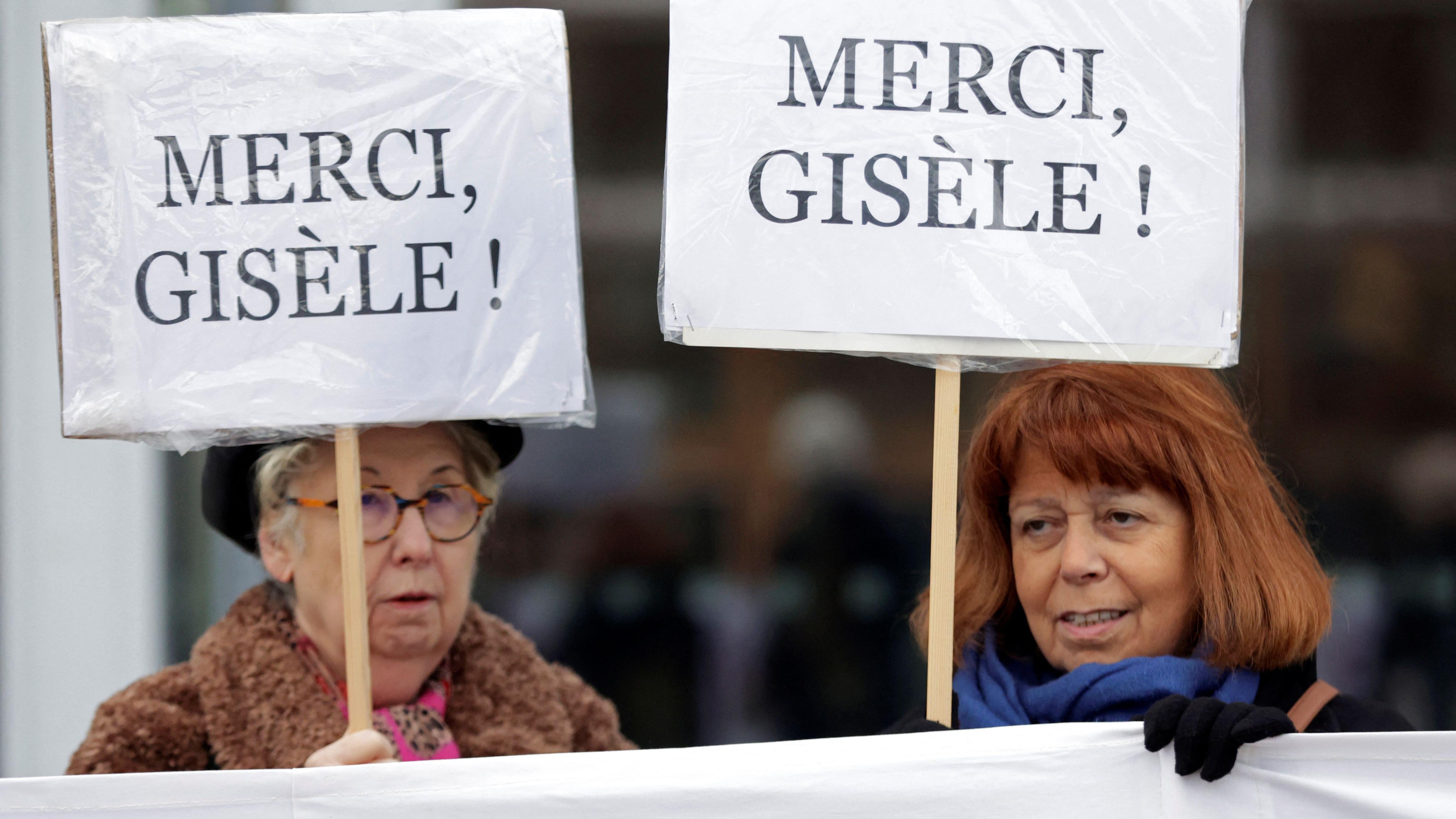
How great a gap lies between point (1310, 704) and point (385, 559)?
1414 mm

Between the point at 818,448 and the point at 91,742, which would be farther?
the point at 818,448

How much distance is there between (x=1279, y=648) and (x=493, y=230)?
1256 mm

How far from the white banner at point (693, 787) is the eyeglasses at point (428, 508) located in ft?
1.76

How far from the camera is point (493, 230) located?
74.5 inches

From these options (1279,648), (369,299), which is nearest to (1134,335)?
(1279,648)

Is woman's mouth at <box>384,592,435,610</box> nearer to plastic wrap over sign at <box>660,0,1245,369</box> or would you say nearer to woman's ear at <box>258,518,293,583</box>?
woman's ear at <box>258,518,293,583</box>

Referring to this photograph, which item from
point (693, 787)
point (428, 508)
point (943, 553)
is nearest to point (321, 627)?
point (428, 508)

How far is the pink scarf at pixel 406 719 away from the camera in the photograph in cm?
211

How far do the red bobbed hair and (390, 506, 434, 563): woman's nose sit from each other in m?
0.88

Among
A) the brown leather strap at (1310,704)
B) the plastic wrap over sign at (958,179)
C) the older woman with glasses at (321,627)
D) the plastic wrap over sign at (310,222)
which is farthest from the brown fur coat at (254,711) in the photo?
the brown leather strap at (1310,704)

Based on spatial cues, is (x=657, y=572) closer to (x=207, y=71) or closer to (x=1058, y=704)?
(x=1058, y=704)

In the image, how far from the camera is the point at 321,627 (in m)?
2.15

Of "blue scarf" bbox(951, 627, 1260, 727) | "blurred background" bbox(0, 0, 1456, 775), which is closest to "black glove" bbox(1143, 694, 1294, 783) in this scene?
"blue scarf" bbox(951, 627, 1260, 727)

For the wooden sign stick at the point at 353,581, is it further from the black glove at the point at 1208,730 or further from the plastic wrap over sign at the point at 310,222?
the black glove at the point at 1208,730
